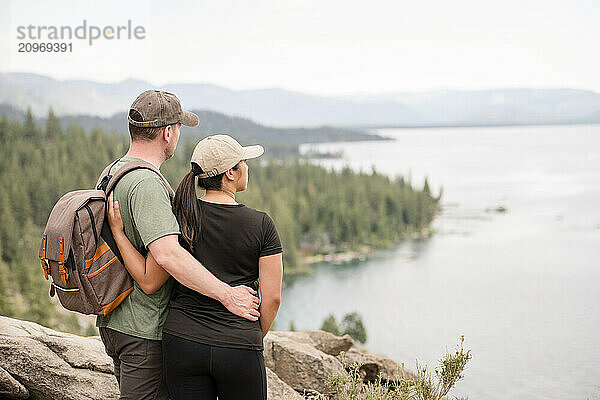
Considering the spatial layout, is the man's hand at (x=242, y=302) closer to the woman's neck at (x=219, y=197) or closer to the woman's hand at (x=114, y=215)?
the woman's neck at (x=219, y=197)

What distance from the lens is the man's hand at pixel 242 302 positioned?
1.63 metres

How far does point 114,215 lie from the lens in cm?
169

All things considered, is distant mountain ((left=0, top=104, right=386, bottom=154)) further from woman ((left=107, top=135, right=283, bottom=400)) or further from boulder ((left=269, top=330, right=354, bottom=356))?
woman ((left=107, top=135, right=283, bottom=400))

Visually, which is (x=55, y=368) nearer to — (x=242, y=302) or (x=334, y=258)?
(x=242, y=302)

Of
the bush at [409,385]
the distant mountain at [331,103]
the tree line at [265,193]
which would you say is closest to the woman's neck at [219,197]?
the bush at [409,385]

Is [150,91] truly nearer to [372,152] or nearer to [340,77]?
[372,152]

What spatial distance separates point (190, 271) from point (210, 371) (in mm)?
260

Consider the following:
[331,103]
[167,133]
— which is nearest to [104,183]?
[167,133]

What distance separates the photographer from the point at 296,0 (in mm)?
73125

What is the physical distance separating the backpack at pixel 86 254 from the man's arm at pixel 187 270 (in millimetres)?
154

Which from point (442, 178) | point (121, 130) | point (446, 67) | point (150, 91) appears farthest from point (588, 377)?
point (446, 67)

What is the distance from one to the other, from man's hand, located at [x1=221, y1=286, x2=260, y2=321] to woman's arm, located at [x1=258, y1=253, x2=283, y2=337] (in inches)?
1.5

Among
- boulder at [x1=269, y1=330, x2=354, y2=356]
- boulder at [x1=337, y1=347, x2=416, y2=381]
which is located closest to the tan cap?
boulder at [x1=337, y1=347, x2=416, y2=381]

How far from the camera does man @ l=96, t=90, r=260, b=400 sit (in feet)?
5.28
